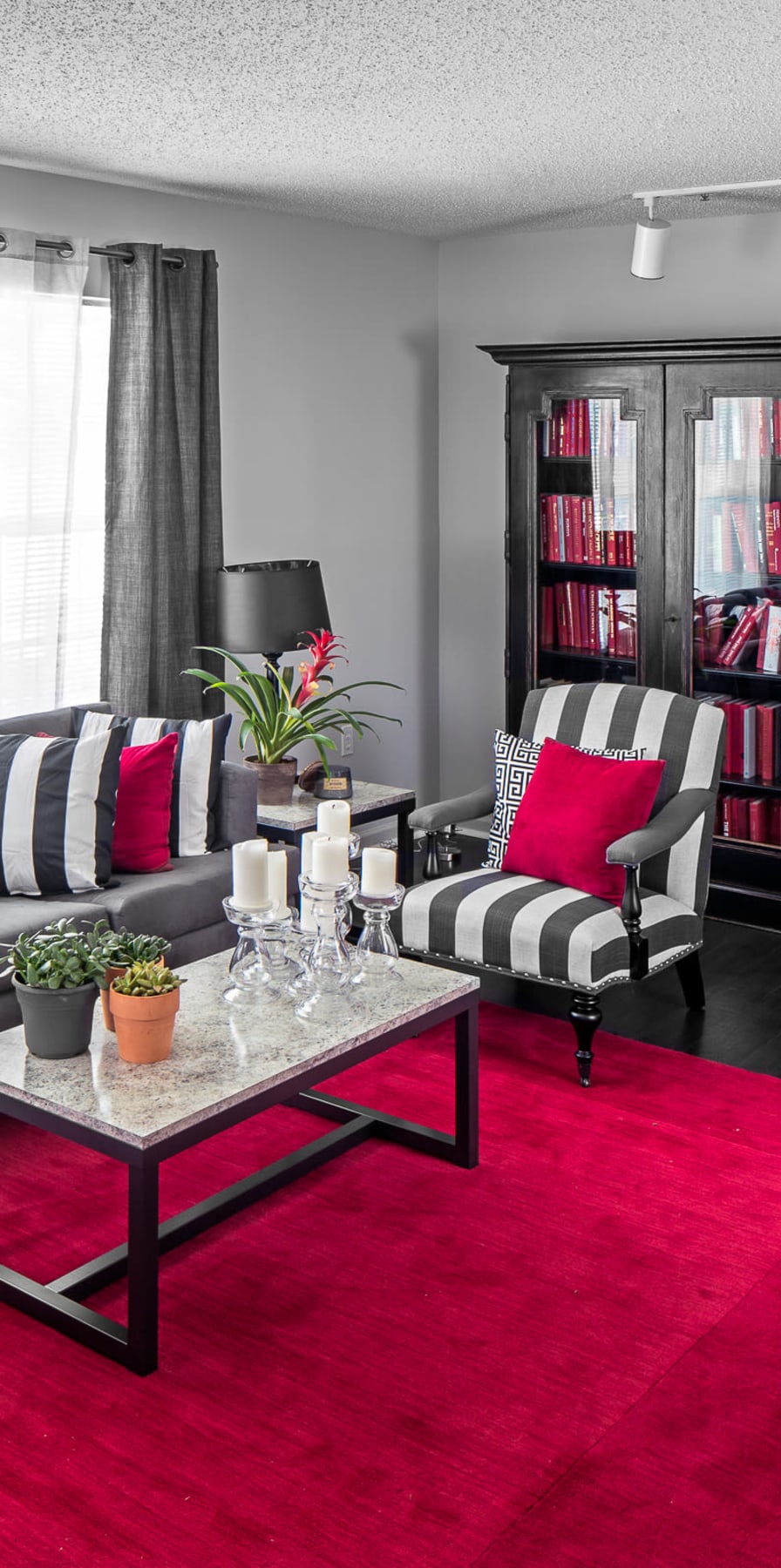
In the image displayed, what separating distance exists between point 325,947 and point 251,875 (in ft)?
0.84

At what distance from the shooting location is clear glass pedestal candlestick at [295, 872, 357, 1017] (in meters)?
3.08

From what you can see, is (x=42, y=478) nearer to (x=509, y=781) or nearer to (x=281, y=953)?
(x=509, y=781)

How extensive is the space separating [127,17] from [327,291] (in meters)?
2.61

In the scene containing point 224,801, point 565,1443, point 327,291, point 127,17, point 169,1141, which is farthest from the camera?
point 327,291

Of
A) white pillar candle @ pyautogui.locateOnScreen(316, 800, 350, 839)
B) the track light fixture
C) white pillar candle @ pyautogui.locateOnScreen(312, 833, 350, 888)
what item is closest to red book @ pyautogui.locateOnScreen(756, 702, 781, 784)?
the track light fixture

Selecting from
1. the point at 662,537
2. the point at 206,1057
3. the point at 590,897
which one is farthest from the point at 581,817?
the point at 206,1057

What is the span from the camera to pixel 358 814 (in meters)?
4.58

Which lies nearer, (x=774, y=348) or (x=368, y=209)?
(x=774, y=348)

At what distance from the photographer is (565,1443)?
2.35 metres

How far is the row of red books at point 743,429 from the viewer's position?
4707 mm

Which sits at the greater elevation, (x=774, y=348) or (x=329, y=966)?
(x=774, y=348)

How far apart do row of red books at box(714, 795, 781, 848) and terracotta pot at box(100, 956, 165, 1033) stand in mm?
2659

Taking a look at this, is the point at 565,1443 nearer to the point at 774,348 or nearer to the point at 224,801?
the point at 224,801

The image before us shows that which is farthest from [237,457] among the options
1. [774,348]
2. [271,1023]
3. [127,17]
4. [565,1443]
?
[565,1443]
